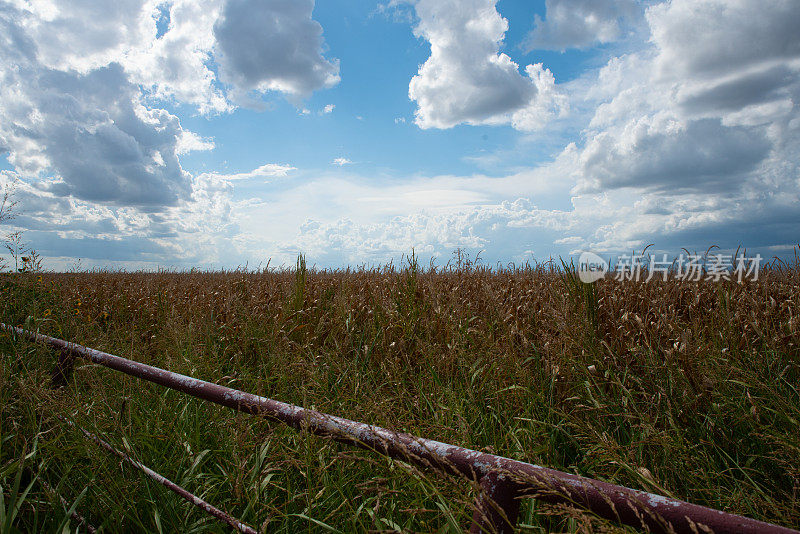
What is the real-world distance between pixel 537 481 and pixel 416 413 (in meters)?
2.63

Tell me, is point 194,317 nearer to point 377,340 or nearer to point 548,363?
point 377,340

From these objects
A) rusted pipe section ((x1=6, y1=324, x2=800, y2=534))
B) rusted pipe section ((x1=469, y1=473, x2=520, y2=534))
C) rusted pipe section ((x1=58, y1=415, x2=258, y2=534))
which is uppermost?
rusted pipe section ((x1=6, y1=324, x2=800, y2=534))

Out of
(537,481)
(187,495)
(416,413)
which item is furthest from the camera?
(416,413)

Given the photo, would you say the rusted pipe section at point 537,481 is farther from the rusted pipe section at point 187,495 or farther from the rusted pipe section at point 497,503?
the rusted pipe section at point 187,495

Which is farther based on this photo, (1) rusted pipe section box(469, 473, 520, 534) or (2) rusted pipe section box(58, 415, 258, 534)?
(2) rusted pipe section box(58, 415, 258, 534)

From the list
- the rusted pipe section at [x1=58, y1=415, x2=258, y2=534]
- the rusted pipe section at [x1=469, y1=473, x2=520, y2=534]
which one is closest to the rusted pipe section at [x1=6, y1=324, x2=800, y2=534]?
the rusted pipe section at [x1=469, y1=473, x2=520, y2=534]

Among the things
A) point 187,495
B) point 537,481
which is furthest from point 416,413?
point 537,481

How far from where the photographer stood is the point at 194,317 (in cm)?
672

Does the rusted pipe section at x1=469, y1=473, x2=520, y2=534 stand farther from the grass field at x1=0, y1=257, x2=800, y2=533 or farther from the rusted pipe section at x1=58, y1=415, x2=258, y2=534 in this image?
the rusted pipe section at x1=58, y1=415, x2=258, y2=534

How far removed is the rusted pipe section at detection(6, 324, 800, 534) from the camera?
1.08 meters

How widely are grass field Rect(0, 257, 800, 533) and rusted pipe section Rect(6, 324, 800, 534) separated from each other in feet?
0.21

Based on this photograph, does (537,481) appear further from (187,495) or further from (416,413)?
(416,413)

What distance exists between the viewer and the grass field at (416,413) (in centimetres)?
227

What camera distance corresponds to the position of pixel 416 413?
374 centimetres
